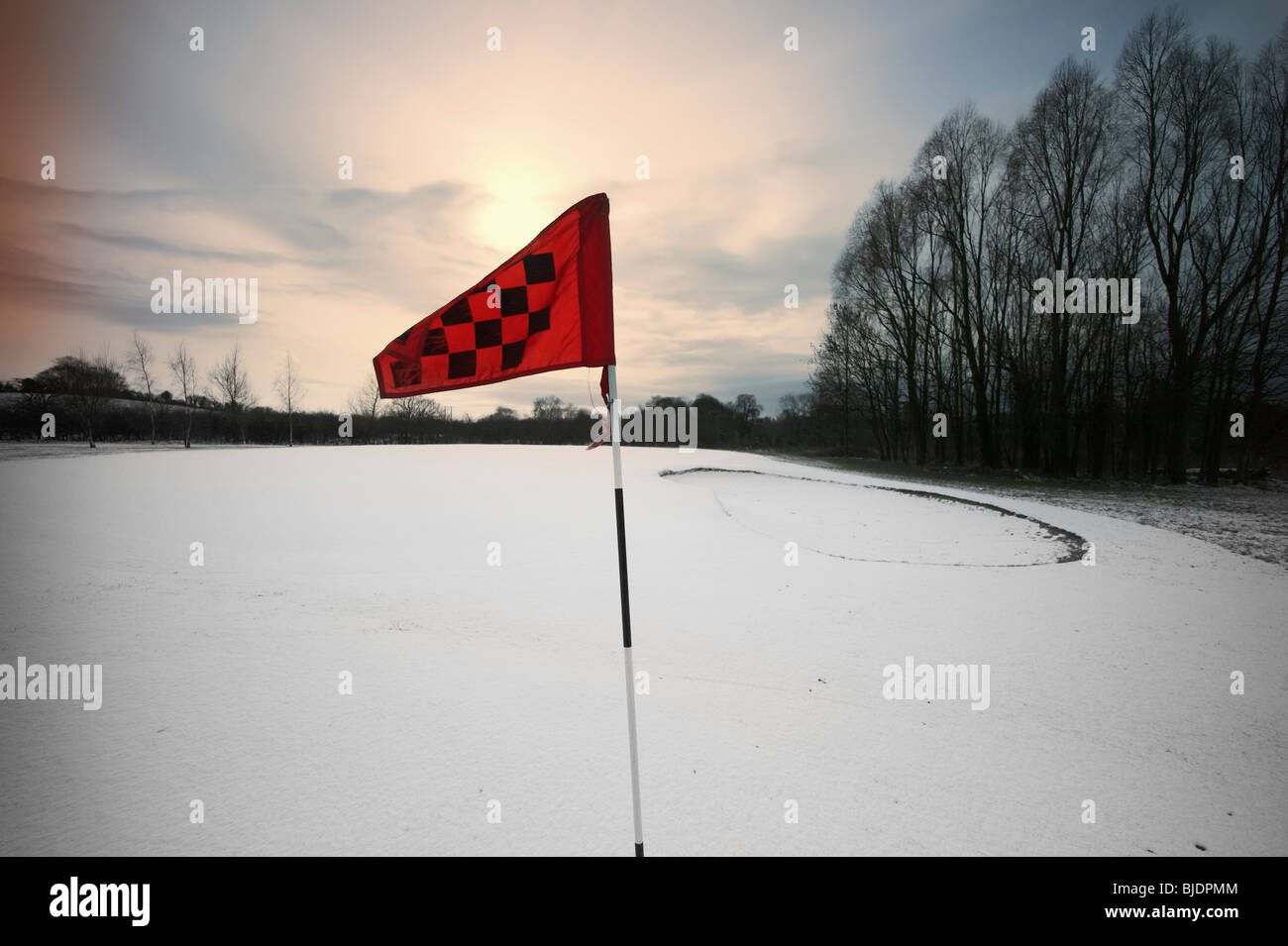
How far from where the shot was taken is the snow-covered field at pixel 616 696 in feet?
9.84

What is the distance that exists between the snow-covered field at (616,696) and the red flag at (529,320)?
105 inches

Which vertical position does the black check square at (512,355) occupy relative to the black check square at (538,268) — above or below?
below

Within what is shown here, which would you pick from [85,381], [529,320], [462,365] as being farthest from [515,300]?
[85,381]

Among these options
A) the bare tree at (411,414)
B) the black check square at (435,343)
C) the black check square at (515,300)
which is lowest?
the black check square at (435,343)

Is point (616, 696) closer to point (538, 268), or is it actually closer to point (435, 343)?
point (435, 343)

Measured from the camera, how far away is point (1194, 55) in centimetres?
1980

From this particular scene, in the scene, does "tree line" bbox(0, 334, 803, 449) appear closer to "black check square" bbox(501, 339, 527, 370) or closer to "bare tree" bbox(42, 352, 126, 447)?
"bare tree" bbox(42, 352, 126, 447)

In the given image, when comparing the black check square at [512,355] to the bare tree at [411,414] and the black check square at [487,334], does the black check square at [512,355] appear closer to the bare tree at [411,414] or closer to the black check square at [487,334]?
the black check square at [487,334]

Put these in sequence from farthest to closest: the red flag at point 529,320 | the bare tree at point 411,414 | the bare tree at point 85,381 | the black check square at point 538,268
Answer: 1. the bare tree at point 411,414
2. the bare tree at point 85,381
3. the black check square at point 538,268
4. the red flag at point 529,320

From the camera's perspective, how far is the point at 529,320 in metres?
3.32

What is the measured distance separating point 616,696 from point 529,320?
10.7ft

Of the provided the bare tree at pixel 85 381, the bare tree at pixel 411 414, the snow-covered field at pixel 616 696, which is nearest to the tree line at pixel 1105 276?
the snow-covered field at pixel 616 696
